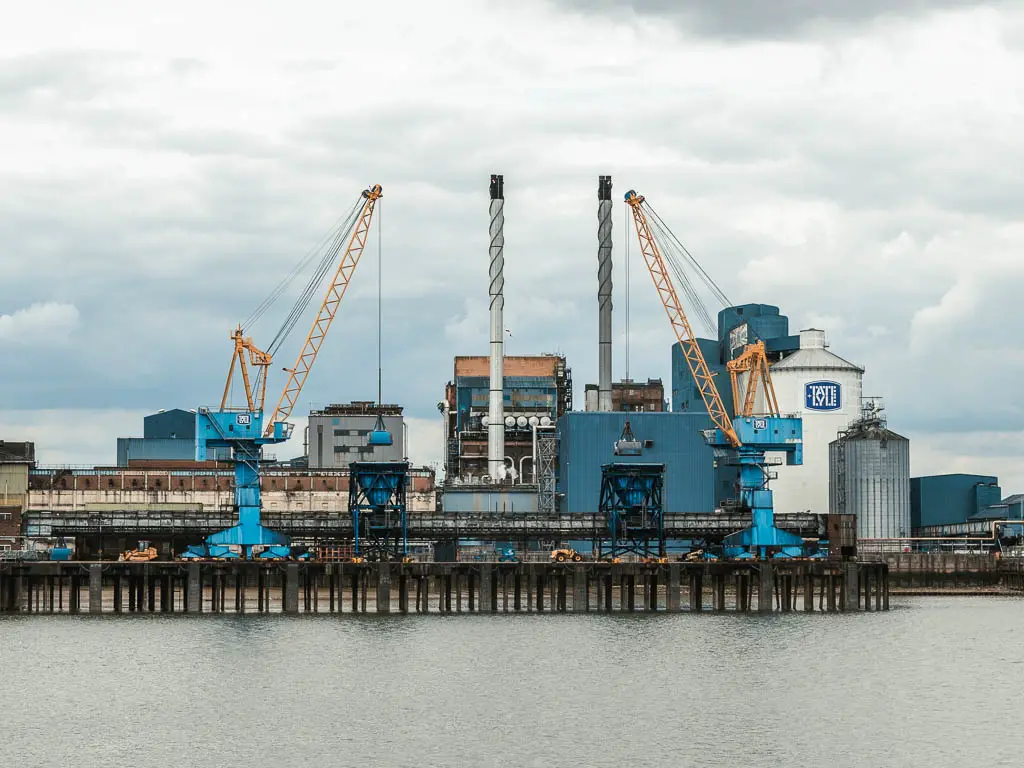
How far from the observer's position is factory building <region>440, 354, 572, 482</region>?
595 ft

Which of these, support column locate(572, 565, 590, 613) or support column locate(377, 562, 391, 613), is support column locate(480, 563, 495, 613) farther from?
support column locate(377, 562, 391, 613)

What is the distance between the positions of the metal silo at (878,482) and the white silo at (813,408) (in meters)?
7.23

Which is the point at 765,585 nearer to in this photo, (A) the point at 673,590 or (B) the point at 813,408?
(A) the point at 673,590

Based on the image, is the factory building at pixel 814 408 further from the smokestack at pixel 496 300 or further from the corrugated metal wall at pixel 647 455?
the smokestack at pixel 496 300

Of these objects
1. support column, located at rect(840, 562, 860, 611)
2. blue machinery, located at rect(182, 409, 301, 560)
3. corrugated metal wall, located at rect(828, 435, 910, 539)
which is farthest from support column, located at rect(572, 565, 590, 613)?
corrugated metal wall, located at rect(828, 435, 910, 539)

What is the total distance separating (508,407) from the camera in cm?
18725

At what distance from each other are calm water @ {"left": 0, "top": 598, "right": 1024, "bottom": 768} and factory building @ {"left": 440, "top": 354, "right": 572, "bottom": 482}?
85.1 meters

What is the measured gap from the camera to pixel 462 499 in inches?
6339

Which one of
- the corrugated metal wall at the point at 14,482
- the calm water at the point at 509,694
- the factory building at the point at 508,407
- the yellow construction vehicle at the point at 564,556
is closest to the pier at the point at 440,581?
the yellow construction vehicle at the point at 564,556

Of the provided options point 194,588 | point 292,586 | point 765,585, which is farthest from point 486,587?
point 194,588

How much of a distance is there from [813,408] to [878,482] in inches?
493

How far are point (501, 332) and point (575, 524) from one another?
143 feet

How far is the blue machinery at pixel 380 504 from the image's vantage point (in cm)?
11406

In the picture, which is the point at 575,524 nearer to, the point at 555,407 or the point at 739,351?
the point at 739,351
